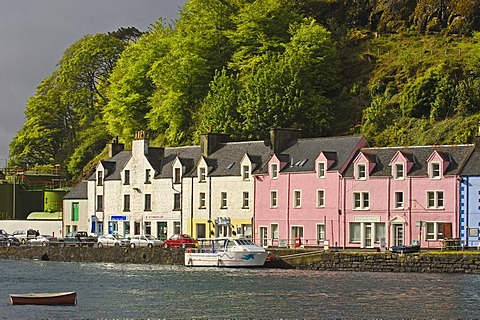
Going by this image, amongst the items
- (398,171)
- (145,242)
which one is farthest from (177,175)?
(398,171)

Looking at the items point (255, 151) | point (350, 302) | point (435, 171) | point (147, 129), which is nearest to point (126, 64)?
point (147, 129)

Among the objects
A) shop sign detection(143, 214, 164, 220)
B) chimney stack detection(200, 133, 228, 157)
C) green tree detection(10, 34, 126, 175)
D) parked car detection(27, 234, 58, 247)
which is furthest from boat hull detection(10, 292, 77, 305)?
green tree detection(10, 34, 126, 175)

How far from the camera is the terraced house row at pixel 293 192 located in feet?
277

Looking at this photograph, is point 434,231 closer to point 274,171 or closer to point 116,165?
point 274,171

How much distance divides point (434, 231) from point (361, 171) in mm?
7978

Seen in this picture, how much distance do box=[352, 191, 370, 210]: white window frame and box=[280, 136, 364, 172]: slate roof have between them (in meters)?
2.68

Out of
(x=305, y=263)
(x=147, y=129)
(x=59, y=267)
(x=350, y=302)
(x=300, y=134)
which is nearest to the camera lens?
(x=350, y=302)

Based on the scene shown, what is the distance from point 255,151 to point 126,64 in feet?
132

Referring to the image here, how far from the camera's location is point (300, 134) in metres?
97.9

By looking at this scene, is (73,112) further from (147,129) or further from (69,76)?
(147,129)

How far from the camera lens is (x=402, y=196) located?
86.4 meters

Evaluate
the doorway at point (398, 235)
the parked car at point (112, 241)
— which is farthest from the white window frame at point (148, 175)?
the doorway at point (398, 235)

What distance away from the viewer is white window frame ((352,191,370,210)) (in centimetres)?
8869

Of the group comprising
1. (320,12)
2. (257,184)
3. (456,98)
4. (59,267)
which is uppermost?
(320,12)
